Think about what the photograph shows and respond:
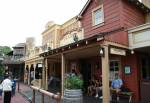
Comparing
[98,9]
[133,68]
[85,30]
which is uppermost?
[98,9]

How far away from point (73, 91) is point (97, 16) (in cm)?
748

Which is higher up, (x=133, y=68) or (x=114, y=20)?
(x=114, y=20)

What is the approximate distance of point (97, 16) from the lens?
12617mm

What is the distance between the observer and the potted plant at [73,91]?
6.09 metres

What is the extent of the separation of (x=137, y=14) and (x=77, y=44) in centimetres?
475

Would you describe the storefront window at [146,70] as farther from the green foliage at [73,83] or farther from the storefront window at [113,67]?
the green foliage at [73,83]

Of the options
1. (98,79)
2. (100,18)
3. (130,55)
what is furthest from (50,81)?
(130,55)

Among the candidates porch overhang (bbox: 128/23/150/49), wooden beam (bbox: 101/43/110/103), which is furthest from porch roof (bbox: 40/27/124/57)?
porch overhang (bbox: 128/23/150/49)

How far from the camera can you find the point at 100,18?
40.5ft

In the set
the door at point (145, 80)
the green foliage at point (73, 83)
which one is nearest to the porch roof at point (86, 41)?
the door at point (145, 80)

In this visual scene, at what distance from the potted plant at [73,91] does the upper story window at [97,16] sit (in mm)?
6499

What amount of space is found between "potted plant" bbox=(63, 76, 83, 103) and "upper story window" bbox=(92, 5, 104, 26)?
21.3 ft

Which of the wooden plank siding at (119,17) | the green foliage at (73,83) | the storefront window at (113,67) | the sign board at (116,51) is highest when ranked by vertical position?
the wooden plank siding at (119,17)

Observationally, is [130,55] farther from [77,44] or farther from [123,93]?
[77,44]
